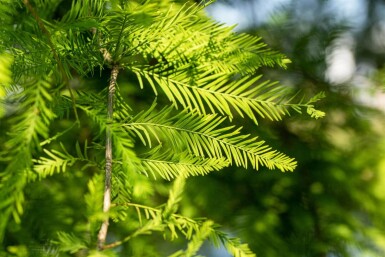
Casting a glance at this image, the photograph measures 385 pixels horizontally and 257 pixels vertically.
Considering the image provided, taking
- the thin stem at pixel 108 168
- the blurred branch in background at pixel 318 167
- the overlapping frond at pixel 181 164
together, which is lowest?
the blurred branch in background at pixel 318 167

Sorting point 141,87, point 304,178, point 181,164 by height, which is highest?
point 141,87

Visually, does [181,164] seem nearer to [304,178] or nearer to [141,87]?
[141,87]

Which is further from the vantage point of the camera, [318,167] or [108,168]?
[318,167]

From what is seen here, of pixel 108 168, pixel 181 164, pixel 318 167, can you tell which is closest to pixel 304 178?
pixel 318 167

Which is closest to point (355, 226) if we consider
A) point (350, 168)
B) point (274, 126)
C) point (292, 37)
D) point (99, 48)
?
point (350, 168)

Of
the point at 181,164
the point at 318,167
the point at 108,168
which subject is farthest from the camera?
the point at 318,167

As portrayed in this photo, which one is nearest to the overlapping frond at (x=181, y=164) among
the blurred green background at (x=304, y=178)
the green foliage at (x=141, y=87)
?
the green foliage at (x=141, y=87)

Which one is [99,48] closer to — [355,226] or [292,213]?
[292,213]

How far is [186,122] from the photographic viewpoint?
0.64 metres

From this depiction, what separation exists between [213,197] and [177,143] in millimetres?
677

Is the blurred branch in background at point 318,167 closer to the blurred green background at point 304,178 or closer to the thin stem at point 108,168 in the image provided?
the blurred green background at point 304,178

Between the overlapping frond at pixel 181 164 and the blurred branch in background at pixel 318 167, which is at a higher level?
the overlapping frond at pixel 181 164

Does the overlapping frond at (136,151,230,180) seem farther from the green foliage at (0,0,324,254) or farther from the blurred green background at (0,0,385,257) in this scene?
the blurred green background at (0,0,385,257)

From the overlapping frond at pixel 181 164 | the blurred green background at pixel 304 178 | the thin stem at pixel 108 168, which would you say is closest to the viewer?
the thin stem at pixel 108 168
